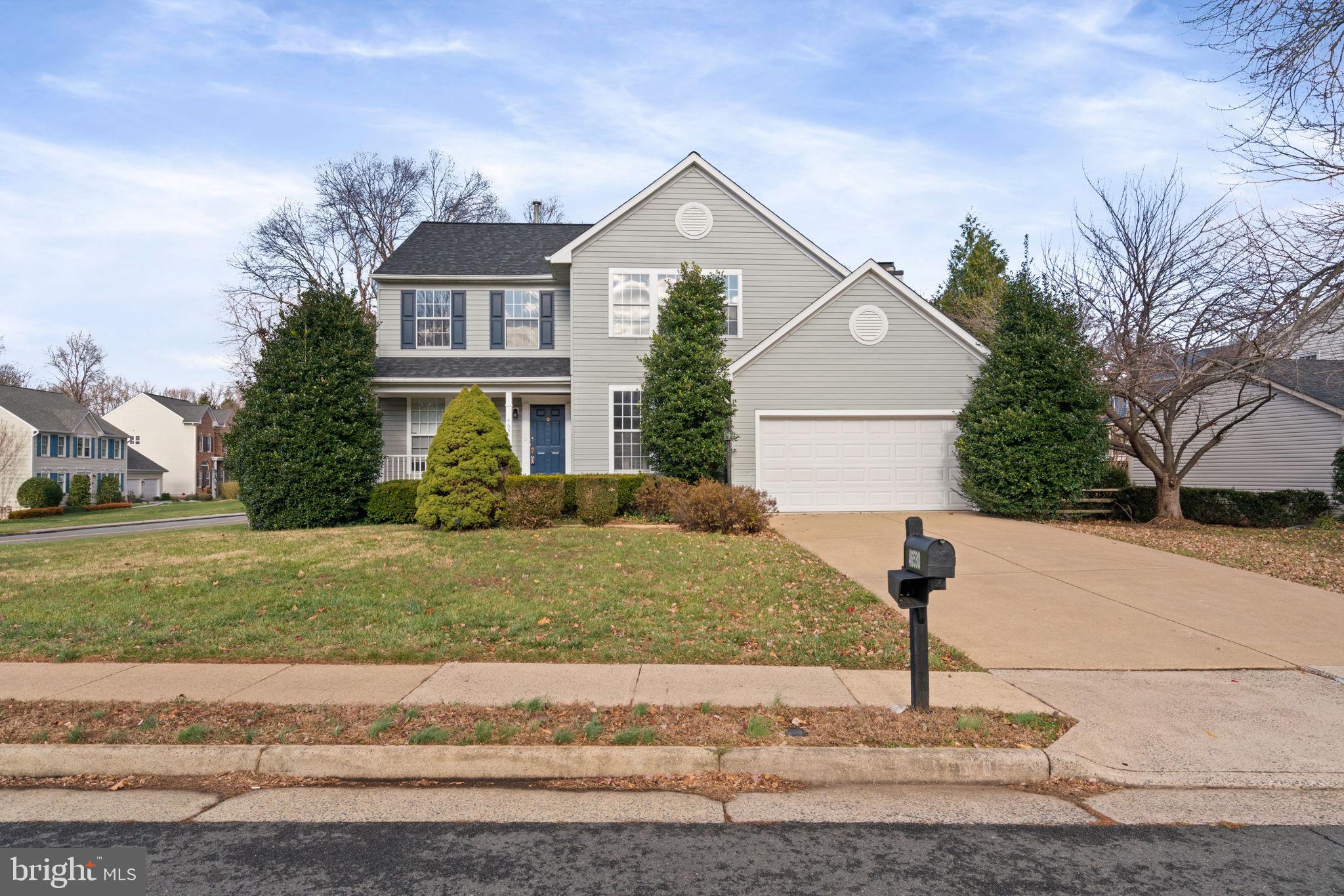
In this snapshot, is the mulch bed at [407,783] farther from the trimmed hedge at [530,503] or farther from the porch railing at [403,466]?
the porch railing at [403,466]

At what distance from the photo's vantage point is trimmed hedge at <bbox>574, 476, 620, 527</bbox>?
15.6 metres

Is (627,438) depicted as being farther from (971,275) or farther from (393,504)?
(971,275)

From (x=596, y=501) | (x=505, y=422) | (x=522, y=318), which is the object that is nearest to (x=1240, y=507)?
(x=596, y=501)

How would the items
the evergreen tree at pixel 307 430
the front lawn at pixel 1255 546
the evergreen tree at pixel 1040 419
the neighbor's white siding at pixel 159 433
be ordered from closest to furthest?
the front lawn at pixel 1255 546 → the evergreen tree at pixel 1040 419 → the evergreen tree at pixel 307 430 → the neighbor's white siding at pixel 159 433

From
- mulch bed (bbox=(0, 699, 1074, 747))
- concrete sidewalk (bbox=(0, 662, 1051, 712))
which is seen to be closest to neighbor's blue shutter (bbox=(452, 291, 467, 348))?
concrete sidewalk (bbox=(0, 662, 1051, 712))

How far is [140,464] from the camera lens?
6081cm

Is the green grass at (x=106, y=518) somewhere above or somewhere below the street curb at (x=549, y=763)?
below

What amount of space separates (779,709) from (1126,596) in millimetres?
6030

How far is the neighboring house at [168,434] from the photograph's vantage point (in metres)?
64.6

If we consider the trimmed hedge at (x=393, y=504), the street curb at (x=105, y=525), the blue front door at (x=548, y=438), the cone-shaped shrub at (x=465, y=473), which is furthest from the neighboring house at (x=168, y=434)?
the cone-shaped shrub at (x=465, y=473)

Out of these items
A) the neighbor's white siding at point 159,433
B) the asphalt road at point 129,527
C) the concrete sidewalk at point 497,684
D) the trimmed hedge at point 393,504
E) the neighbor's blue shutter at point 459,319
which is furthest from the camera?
the neighbor's white siding at point 159,433

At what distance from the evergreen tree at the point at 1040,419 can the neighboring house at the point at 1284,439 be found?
23.9ft

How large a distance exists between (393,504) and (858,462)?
10.4m

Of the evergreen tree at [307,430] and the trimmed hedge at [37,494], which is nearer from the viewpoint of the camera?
the evergreen tree at [307,430]
